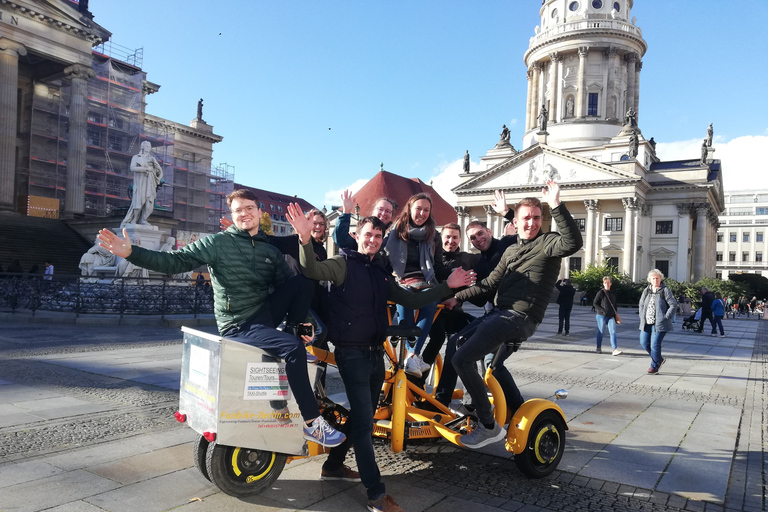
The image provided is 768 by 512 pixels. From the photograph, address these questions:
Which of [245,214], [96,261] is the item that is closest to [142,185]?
[96,261]

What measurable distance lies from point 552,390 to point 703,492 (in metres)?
3.63

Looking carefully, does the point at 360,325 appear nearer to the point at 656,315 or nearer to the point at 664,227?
the point at 656,315

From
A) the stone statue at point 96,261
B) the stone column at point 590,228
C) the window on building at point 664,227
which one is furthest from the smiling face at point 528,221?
the window on building at point 664,227

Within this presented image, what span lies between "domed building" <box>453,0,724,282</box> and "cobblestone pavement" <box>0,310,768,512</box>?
54.0 metres

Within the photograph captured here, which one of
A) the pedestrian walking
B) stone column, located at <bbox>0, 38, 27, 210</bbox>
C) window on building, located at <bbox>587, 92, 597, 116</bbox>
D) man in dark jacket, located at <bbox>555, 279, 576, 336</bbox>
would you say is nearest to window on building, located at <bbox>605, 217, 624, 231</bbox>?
window on building, located at <bbox>587, 92, 597, 116</bbox>

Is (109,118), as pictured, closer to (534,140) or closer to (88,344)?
(88,344)

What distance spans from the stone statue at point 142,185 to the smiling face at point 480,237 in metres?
16.1

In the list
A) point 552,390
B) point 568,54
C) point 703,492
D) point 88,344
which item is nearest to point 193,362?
point 703,492

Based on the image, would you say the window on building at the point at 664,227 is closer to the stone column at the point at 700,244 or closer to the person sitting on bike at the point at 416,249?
the stone column at the point at 700,244

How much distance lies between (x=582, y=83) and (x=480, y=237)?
70566mm

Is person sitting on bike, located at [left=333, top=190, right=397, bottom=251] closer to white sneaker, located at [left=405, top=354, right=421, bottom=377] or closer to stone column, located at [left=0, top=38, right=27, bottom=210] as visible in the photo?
white sneaker, located at [left=405, top=354, right=421, bottom=377]

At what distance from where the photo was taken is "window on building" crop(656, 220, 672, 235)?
199 ft

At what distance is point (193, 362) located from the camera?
142 inches

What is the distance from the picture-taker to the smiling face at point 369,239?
147 inches
